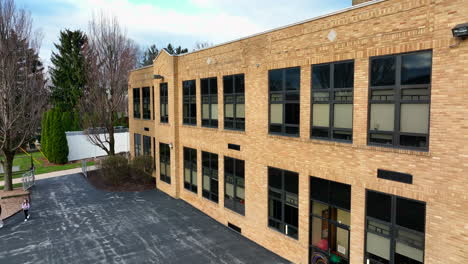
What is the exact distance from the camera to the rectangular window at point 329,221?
9820mm

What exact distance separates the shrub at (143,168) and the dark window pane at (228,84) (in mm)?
11194

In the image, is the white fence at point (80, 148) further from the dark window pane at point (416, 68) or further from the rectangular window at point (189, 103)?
the dark window pane at point (416, 68)

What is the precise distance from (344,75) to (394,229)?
4.59 metres

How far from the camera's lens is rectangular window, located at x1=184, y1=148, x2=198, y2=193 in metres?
18.0

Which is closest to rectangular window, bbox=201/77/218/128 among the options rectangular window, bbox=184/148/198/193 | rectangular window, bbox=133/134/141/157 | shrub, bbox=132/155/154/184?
rectangular window, bbox=184/148/198/193

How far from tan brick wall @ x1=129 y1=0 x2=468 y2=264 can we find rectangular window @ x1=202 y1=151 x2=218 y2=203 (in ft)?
2.05

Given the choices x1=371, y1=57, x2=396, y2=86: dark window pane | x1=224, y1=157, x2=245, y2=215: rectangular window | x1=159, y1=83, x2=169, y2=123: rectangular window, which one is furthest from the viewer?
x1=159, y1=83, x2=169, y2=123: rectangular window

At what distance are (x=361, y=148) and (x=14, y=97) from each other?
20940mm

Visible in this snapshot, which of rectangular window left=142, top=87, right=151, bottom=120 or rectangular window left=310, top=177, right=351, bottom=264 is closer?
rectangular window left=310, top=177, right=351, bottom=264

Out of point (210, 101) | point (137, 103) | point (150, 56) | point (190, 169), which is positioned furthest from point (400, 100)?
point (150, 56)

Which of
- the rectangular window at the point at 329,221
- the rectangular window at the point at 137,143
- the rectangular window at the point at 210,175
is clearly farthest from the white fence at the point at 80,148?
the rectangular window at the point at 329,221

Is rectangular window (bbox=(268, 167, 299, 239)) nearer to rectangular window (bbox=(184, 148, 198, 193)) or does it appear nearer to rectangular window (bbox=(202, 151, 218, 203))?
rectangular window (bbox=(202, 151, 218, 203))

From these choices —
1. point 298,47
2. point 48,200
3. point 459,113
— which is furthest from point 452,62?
point 48,200

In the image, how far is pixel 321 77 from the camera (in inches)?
406
